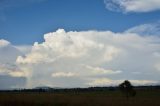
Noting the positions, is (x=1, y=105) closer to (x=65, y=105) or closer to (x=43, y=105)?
(x=43, y=105)

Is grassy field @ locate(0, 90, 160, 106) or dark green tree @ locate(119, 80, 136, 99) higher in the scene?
dark green tree @ locate(119, 80, 136, 99)

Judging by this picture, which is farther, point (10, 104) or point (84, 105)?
point (84, 105)

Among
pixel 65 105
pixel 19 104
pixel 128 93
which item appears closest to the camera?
pixel 19 104

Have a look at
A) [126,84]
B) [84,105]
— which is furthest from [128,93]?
[84,105]

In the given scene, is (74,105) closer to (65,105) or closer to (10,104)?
(65,105)

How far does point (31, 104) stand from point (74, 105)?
359 centimetres

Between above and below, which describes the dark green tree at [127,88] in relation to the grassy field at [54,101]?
above

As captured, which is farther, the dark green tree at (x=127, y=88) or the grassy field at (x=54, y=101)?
the dark green tree at (x=127, y=88)

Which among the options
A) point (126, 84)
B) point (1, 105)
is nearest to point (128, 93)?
point (126, 84)

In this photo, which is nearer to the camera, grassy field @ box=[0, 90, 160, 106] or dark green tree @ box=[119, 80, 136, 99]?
grassy field @ box=[0, 90, 160, 106]

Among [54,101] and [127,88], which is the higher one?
[127,88]

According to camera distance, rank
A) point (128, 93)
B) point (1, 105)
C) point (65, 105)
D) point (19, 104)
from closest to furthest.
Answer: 1. point (1, 105)
2. point (19, 104)
3. point (65, 105)
4. point (128, 93)

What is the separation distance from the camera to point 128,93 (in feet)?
297

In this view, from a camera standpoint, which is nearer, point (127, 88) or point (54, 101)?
point (54, 101)
